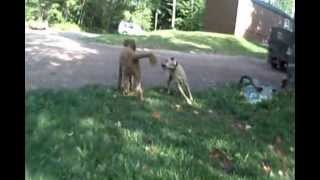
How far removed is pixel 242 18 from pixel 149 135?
43cm

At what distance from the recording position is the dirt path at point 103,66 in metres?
1.29

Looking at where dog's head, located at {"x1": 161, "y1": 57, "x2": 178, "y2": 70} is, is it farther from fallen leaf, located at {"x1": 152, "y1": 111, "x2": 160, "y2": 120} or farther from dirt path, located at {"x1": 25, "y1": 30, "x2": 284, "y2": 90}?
fallen leaf, located at {"x1": 152, "y1": 111, "x2": 160, "y2": 120}

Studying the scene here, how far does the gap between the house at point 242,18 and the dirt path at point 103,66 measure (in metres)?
0.08

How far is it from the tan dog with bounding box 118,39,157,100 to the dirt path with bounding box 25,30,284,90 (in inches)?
0.7

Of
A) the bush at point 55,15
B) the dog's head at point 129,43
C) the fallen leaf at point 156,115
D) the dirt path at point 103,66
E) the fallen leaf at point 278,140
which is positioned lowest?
the fallen leaf at point 278,140

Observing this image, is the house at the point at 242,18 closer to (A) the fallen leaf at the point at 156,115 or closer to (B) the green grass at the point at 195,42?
(B) the green grass at the point at 195,42

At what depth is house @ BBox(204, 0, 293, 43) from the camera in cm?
130

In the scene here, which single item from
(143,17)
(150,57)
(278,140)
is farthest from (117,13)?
(278,140)

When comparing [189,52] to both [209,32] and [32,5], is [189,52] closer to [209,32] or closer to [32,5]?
[209,32]

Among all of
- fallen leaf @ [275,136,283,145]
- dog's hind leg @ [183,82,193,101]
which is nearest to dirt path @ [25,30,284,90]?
dog's hind leg @ [183,82,193,101]

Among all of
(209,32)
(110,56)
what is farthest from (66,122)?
(209,32)

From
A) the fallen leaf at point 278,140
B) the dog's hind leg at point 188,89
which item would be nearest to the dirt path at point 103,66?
the dog's hind leg at point 188,89

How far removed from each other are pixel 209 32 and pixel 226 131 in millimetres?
281

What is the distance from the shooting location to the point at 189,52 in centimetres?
140
